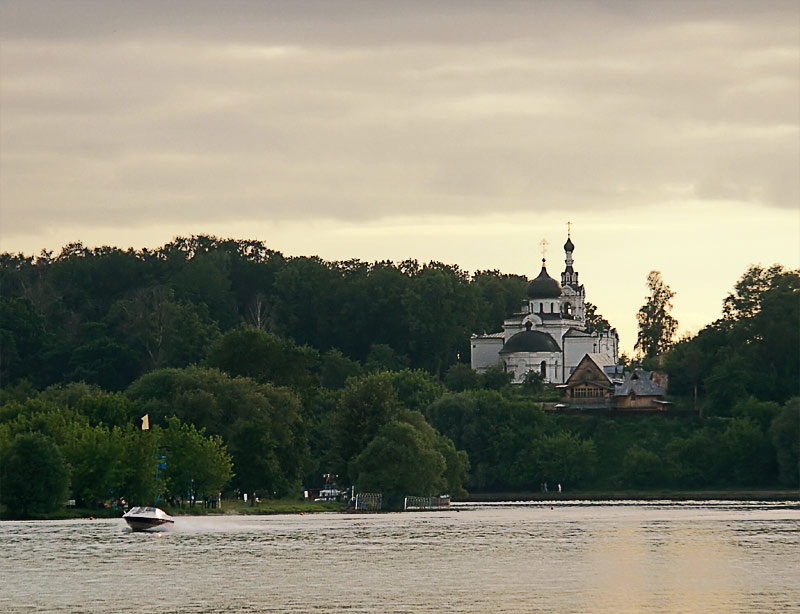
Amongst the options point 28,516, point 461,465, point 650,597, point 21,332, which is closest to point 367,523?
point 28,516

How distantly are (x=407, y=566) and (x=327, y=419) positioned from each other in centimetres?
8473

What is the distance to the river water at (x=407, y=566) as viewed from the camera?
1943 inches

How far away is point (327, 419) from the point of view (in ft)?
479

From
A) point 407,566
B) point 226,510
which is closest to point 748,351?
point 226,510

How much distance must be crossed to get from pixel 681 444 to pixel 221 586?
10203 centimetres

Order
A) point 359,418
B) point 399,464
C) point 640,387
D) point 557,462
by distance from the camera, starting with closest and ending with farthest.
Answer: point 399,464
point 359,418
point 557,462
point 640,387

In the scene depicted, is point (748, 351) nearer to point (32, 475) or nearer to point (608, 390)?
point (608, 390)

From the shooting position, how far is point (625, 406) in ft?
570

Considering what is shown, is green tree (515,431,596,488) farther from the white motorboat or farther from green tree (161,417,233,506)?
the white motorboat

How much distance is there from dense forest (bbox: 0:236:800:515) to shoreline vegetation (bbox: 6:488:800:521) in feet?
4.82

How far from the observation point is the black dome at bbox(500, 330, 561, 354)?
639ft

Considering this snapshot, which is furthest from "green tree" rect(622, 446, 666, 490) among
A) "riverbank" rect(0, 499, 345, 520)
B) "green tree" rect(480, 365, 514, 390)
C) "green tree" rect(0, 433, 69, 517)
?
"green tree" rect(0, 433, 69, 517)

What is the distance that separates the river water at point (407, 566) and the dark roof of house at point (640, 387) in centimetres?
7834

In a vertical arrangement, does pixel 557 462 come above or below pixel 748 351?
below
